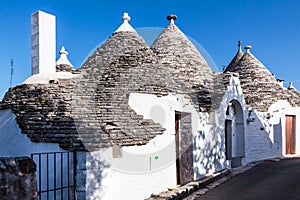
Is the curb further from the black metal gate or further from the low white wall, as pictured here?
the low white wall

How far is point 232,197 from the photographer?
7.40 meters

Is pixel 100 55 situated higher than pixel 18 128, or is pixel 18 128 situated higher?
pixel 100 55

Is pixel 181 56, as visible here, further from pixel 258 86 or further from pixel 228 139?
pixel 258 86

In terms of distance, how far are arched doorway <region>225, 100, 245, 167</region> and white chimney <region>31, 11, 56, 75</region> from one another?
24.8ft

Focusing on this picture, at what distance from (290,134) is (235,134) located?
5588 millimetres

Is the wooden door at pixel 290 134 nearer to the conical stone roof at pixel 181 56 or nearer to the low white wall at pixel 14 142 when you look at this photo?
the conical stone roof at pixel 181 56

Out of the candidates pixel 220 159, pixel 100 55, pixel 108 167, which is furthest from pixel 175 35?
pixel 108 167

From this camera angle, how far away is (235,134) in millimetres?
13055

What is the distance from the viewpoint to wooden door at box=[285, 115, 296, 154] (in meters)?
16.4

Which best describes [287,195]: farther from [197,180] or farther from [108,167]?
[108,167]

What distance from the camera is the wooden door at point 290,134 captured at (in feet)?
53.8

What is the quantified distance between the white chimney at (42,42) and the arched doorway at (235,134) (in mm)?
7569

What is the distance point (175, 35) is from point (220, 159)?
21.1 ft

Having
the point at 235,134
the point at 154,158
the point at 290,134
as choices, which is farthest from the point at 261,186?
the point at 290,134
